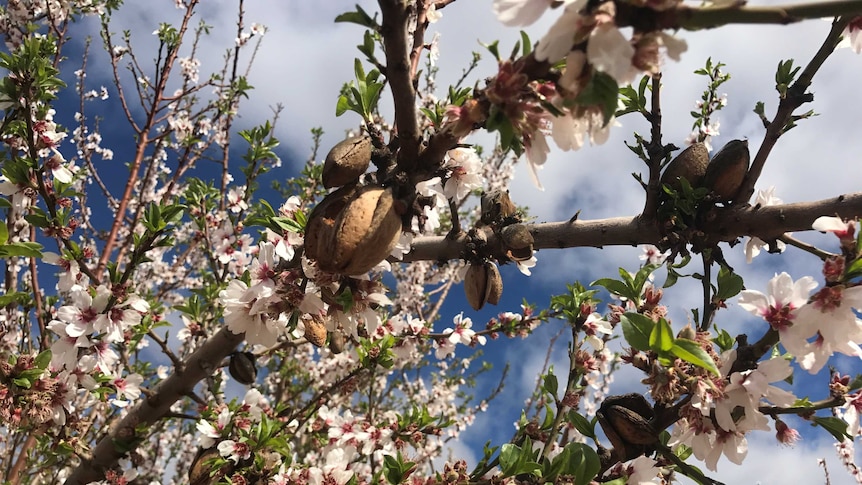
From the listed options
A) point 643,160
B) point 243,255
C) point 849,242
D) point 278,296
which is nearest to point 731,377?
point 849,242

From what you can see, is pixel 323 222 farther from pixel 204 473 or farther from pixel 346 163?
pixel 204 473

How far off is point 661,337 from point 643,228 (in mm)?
521

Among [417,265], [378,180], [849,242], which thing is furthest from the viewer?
[417,265]

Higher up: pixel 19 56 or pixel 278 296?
pixel 19 56

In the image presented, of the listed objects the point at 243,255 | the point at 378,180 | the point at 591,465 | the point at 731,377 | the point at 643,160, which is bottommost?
the point at 591,465

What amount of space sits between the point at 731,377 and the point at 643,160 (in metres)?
0.74

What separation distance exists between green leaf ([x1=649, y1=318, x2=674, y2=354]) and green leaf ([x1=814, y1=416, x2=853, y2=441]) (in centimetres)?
67

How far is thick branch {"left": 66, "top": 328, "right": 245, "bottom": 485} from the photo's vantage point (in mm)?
2441

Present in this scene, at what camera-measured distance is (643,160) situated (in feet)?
5.58

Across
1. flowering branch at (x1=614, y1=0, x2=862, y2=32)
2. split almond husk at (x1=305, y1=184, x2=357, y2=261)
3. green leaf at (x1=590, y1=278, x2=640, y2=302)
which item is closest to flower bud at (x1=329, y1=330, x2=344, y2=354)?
split almond husk at (x1=305, y1=184, x2=357, y2=261)

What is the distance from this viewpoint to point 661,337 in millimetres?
1120

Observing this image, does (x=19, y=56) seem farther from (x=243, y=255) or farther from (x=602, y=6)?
(x=602, y=6)

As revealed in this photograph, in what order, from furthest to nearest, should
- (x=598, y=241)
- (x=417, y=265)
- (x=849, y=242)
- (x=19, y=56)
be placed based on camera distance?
1. (x=417, y=265)
2. (x=19, y=56)
3. (x=598, y=241)
4. (x=849, y=242)

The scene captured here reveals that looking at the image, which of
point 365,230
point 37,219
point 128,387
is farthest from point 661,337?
point 128,387
